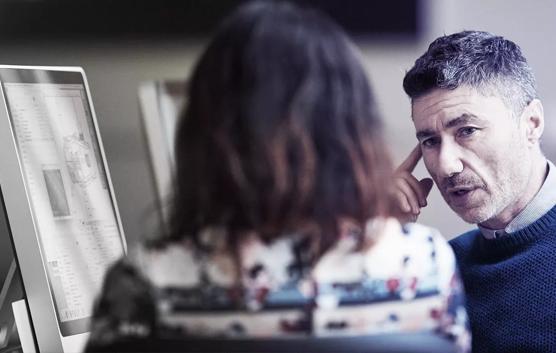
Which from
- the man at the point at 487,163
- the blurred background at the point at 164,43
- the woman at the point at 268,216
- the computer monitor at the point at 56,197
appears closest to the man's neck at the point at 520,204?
the man at the point at 487,163

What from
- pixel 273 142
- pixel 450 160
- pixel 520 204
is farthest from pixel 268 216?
pixel 520 204

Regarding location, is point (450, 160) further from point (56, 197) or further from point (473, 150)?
point (56, 197)

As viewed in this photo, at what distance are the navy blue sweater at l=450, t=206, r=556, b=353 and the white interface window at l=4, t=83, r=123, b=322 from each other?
84 centimetres

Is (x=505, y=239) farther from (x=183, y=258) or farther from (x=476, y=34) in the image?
(x=183, y=258)

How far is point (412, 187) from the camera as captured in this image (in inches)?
69.6

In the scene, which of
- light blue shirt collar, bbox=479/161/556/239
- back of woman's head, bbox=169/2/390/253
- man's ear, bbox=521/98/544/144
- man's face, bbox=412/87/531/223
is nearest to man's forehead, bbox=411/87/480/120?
man's face, bbox=412/87/531/223

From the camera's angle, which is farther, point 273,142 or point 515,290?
point 515,290

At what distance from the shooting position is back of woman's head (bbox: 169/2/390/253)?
1.00 metres

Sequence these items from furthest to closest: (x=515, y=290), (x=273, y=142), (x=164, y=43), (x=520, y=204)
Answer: (x=164, y=43)
(x=520, y=204)
(x=515, y=290)
(x=273, y=142)

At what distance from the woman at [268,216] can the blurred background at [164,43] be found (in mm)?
716

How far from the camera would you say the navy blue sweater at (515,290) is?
5.22 feet

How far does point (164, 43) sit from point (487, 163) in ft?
2.65

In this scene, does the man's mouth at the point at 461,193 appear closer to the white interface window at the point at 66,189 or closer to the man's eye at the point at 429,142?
the man's eye at the point at 429,142

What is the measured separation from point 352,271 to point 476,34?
90cm
